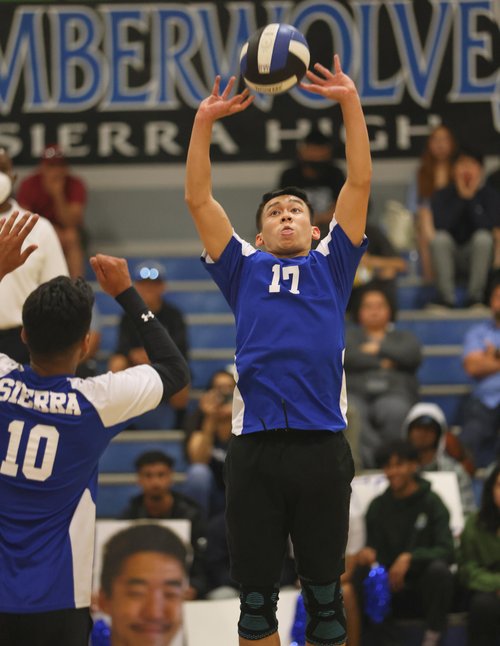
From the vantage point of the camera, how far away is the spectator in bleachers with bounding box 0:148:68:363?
20.0ft

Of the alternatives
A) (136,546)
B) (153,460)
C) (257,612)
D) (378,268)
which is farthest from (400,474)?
(257,612)

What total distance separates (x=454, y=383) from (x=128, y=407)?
7.22 meters

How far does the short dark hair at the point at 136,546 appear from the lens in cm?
814

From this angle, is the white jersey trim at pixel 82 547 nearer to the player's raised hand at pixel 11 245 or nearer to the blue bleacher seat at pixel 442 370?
the player's raised hand at pixel 11 245

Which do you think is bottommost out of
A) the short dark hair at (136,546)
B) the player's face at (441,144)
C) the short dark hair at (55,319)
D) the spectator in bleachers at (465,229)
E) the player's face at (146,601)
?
the player's face at (146,601)

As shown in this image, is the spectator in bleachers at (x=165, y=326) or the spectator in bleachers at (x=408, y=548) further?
the spectator in bleachers at (x=165, y=326)

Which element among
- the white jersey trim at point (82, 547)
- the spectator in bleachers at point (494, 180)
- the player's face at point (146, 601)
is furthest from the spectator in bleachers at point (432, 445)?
the white jersey trim at point (82, 547)

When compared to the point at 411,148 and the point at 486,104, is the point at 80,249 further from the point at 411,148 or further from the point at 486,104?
the point at 486,104

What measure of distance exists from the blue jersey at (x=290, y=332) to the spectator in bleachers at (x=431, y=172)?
22.3ft

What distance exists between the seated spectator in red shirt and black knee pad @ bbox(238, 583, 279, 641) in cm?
697

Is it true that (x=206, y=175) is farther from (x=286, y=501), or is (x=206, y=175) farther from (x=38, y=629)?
(x=38, y=629)

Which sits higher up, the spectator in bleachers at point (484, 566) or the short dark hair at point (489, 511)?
the short dark hair at point (489, 511)

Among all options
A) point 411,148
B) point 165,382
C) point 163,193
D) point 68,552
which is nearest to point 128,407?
point 165,382

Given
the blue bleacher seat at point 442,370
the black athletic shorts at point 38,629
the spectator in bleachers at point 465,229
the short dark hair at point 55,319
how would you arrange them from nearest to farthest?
the black athletic shorts at point 38,629 < the short dark hair at point 55,319 < the blue bleacher seat at point 442,370 < the spectator in bleachers at point 465,229
